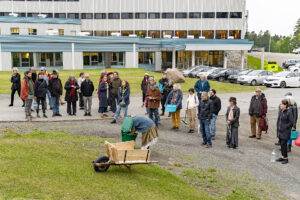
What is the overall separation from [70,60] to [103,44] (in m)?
4.83

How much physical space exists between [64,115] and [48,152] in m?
7.01

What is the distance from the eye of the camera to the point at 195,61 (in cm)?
5369

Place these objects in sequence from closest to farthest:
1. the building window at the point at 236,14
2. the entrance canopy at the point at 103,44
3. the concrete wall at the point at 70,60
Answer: the entrance canopy at the point at 103,44 → the concrete wall at the point at 70,60 → the building window at the point at 236,14

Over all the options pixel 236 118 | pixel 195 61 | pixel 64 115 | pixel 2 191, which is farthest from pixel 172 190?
pixel 195 61

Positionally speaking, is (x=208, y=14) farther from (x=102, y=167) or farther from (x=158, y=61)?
(x=102, y=167)

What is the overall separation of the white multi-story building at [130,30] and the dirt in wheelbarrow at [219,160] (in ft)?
103

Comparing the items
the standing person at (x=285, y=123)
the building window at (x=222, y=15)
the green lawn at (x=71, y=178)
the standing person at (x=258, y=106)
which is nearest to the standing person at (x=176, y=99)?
the standing person at (x=258, y=106)

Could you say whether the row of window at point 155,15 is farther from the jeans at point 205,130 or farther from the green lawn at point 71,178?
the green lawn at point 71,178

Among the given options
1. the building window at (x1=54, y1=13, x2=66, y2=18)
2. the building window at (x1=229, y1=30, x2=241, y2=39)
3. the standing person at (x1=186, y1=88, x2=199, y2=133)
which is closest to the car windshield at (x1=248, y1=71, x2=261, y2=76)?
the standing person at (x1=186, y1=88, x2=199, y2=133)

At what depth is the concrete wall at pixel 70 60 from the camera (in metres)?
44.4

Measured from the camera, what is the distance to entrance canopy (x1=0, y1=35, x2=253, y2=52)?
4238 cm

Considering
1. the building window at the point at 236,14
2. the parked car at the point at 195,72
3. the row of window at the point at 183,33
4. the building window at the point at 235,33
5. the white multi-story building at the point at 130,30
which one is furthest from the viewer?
the building window at the point at 235,33

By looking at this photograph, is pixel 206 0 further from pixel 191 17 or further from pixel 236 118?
pixel 236 118

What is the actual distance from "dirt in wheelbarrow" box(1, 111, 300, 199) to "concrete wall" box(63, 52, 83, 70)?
30672 millimetres
